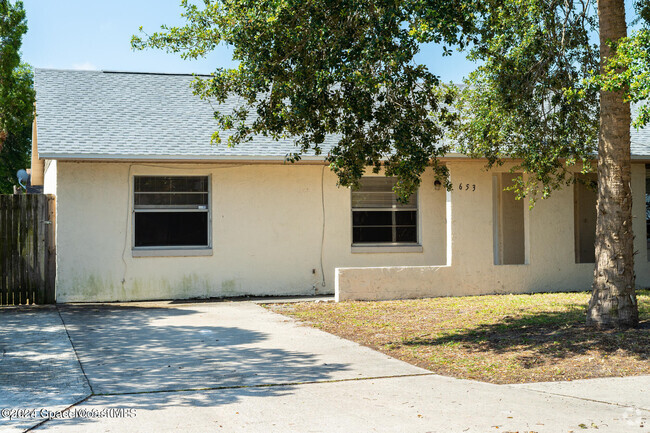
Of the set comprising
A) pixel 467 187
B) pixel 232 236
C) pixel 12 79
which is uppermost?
pixel 12 79

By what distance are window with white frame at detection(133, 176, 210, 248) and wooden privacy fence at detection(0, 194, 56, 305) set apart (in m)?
1.68

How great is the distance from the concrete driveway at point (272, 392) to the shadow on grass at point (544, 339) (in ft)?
3.85

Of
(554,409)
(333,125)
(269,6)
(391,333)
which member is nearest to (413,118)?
(333,125)

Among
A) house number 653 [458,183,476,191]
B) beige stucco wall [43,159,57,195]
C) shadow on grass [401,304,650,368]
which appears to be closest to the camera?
shadow on grass [401,304,650,368]

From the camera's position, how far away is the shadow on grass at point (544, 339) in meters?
8.28

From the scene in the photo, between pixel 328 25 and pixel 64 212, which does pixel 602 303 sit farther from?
pixel 64 212

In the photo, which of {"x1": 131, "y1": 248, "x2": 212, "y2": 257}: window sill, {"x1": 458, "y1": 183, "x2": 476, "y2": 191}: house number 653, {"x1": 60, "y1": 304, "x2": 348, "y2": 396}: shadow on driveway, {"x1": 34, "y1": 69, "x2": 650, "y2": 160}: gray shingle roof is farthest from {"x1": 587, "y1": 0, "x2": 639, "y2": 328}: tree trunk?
{"x1": 131, "y1": 248, "x2": 212, "y2": 257}: window sill

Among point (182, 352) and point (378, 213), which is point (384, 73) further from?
point (378, 213)

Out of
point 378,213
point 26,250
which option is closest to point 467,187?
point 378,213

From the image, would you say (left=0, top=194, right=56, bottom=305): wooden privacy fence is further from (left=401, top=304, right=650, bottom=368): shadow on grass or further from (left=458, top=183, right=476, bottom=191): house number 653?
(left=458, top=183, right=476, bottom=191): house number 653

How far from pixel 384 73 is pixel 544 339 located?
160 inches

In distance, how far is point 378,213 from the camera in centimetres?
1556

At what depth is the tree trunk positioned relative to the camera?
9398 mm

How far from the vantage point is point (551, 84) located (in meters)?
11.8
